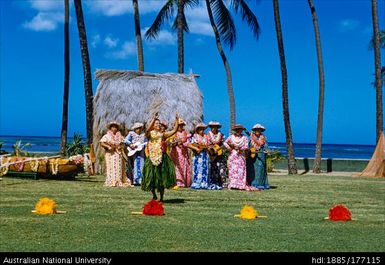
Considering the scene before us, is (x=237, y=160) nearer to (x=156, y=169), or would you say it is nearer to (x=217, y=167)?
(x=217, y=167)

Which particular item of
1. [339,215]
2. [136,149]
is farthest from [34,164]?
[339,215]

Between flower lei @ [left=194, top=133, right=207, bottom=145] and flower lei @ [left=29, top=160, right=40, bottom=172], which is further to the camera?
flower lei @ [left=29, top=160, right=40, bottom=172]

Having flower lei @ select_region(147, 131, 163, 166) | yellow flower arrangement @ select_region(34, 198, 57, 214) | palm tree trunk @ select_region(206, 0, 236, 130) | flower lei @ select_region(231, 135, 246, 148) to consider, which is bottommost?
yellow flower arrangement @ select_region(34, 198, 57, 214)

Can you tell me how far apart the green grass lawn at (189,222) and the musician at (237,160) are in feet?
3.01

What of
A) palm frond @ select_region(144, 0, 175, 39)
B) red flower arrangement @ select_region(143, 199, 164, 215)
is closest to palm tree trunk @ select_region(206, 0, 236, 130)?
palm frond @ select_region(144, 0, 175, 39)

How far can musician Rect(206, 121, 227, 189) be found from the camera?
1653 cm

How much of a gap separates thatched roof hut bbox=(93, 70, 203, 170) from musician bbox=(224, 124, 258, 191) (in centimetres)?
285

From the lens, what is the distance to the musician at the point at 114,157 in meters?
16.5

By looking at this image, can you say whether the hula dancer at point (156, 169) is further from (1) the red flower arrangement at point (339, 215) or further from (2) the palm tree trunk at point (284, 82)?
(2) the palm tree trunk at point (284, 82)

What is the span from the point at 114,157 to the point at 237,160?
3.05 m

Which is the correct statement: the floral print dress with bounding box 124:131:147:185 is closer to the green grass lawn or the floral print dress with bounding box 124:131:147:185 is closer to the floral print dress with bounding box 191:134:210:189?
the green grass lawn

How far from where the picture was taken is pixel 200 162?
16.5 m

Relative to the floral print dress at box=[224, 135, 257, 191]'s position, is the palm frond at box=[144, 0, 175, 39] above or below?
above
